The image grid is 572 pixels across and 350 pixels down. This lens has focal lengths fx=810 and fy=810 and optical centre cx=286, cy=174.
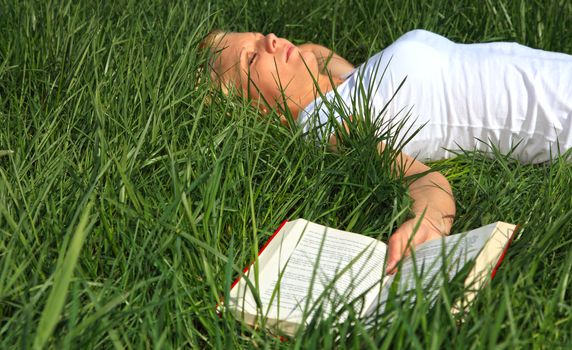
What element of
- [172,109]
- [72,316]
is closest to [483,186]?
[172,109]

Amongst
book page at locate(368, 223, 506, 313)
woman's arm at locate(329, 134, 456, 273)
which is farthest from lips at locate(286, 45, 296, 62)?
book page at locate(368, 223, 506, 313)

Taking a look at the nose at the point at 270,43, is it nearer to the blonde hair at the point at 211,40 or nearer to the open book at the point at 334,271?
the blonde hair at the point at 211,40

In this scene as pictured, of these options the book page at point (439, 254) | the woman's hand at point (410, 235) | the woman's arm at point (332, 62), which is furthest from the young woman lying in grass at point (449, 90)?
the book page at point (439, 254)

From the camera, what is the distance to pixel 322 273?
1.54 metres

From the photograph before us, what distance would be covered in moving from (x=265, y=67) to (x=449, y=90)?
52 cm

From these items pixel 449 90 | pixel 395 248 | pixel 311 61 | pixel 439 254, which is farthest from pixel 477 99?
pixel 439 254

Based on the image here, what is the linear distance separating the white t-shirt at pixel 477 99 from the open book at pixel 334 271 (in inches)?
21.9

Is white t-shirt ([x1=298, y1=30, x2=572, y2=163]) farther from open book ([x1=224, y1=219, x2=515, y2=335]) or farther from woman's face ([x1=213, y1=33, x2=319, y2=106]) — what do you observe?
open book ([x1=224, y1=219, x2=515, y2=335])

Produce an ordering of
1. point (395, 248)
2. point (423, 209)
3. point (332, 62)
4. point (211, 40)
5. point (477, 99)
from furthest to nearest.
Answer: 1. point (332, 62)
2. point (211, 40)
3. point (477, 99)
4. point (423, 209)
5. point (395, 248)

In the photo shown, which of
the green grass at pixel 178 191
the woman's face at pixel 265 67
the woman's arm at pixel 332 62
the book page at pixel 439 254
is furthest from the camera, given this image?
the woman's arm at pixel 332 62

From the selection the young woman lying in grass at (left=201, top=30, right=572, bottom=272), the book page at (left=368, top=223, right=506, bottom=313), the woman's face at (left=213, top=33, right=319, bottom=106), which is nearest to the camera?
the book page at (left=368, top=223, right=506, bottom=313)

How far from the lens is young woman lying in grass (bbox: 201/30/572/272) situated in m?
2.16

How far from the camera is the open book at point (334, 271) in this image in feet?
4.54

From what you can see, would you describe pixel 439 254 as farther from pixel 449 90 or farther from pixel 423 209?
pixel 449 90
